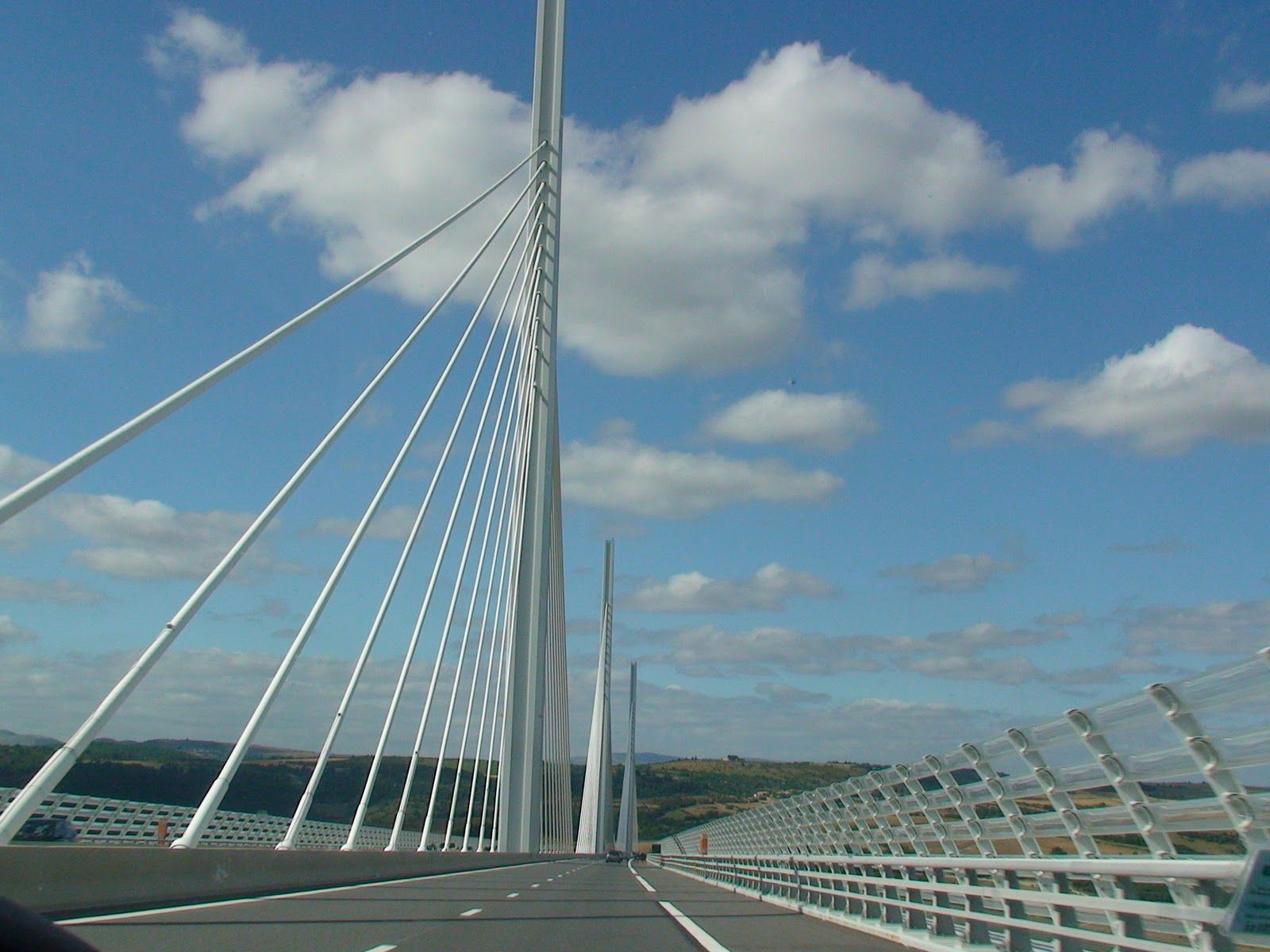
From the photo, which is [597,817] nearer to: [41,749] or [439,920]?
[41,749]

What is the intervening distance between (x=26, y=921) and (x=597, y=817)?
74.0m

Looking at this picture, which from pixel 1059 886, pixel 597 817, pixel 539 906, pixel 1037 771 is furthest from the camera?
pixel 597 817

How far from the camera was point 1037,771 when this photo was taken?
9.98 meters

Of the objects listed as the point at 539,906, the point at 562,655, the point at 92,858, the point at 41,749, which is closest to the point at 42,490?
the point at 92,858

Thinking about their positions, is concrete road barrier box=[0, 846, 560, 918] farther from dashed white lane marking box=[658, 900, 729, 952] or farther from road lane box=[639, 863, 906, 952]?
road lane box=[639, 863, 906, 952]

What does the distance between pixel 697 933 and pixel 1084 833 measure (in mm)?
5262

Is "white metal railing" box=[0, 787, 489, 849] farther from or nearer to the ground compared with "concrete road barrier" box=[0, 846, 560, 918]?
farther from the ground

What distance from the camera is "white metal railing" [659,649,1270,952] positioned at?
7.00m

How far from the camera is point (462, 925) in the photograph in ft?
43.1

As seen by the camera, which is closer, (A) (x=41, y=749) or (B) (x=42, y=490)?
(B) (x=42, y=490)

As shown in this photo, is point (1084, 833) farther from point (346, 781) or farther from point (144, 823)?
point (346, 781)

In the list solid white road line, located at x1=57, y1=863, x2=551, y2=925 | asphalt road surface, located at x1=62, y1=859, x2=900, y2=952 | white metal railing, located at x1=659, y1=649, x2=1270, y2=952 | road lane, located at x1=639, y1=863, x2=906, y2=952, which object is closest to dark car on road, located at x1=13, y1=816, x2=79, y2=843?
solid white road line, located at x1=57, y1=863, x2=551, y2=925

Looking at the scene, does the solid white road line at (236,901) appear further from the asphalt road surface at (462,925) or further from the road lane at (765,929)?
the road lane at (765,929)

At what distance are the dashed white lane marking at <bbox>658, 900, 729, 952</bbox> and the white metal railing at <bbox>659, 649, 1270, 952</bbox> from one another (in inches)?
75.8
